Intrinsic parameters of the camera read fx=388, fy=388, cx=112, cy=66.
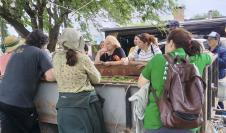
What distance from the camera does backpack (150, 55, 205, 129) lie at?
3135mm

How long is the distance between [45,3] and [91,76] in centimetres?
555

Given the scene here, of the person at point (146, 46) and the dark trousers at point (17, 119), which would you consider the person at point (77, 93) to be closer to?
the dark trousers at point (17, 119)

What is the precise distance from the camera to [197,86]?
3189 mm

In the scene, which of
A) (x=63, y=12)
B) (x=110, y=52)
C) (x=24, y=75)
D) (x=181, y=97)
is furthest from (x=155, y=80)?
(x=63, y=12)

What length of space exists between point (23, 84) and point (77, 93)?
2.68ft

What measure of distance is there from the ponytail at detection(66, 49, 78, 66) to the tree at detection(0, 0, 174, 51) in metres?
4.91

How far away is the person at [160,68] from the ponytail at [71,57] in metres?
0.79

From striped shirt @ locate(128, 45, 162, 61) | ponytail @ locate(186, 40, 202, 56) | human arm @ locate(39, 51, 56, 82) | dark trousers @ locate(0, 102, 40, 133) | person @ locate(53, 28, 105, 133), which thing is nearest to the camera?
ponytail @ locate(186, 40, 202, 56)

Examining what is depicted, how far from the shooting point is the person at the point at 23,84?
432cm

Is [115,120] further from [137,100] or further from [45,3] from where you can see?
[45,3]

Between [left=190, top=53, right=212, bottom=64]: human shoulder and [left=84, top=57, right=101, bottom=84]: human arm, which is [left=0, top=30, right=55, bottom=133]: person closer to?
[left=84, top=57, right=101, bottom=84]: human arm

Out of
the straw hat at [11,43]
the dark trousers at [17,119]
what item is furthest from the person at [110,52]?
the dark trousers at [17,119]

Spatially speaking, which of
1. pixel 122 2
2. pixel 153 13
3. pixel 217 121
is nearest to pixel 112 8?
pixel 122 2

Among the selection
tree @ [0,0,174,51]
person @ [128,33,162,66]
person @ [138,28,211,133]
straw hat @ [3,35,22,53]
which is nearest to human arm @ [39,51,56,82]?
straw hat @ [3,35,22,53]
